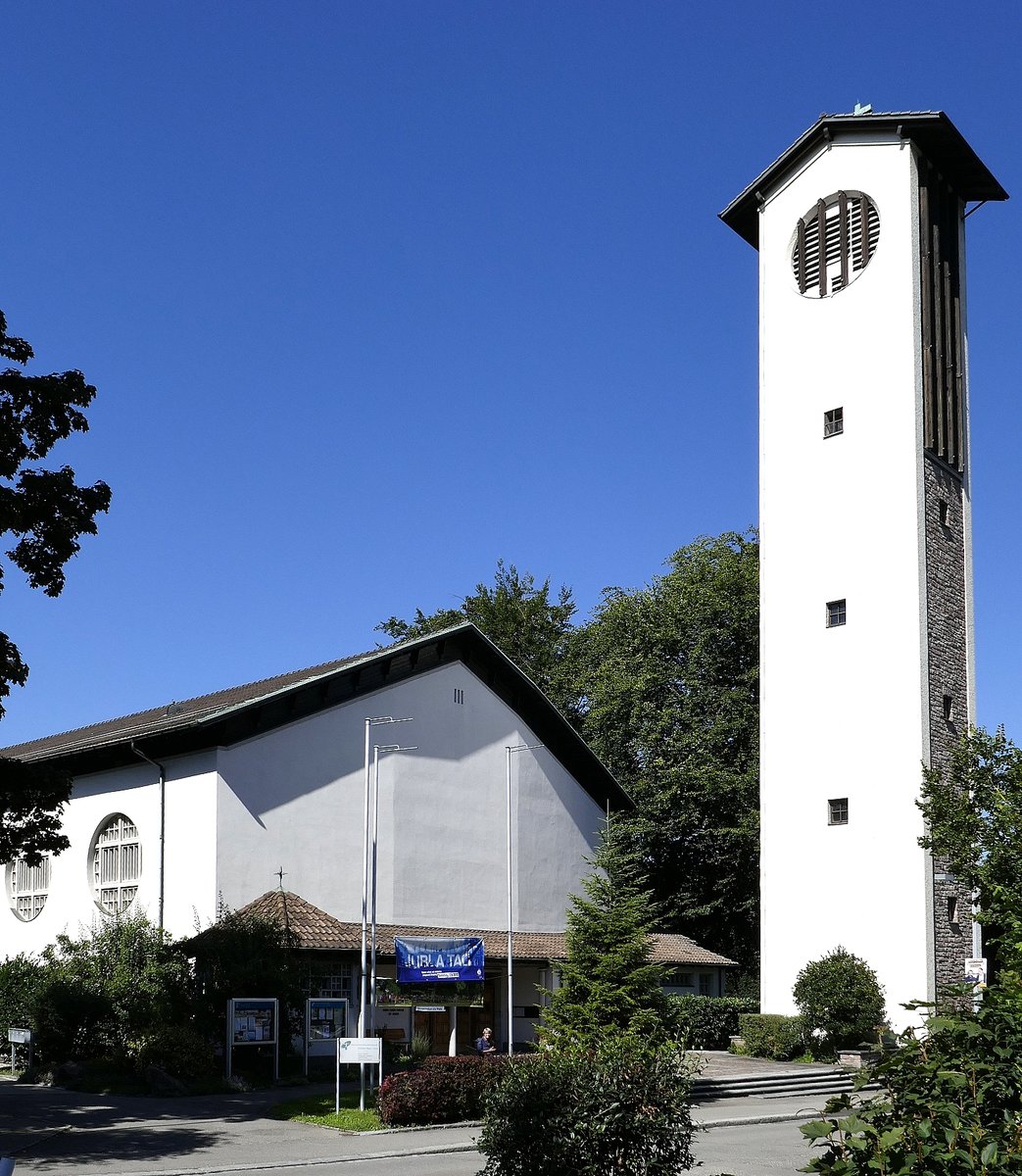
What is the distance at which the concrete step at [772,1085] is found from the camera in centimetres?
3027

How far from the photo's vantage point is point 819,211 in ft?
136

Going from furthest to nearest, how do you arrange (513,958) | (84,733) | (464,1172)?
(84,733)
(513,958)
(464,1172)

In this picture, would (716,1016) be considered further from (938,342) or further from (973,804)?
(938,342)

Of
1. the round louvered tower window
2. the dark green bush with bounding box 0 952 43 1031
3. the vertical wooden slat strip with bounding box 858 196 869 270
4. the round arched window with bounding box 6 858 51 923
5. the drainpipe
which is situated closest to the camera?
the dark green bush with bounding box 0 952 43 1031

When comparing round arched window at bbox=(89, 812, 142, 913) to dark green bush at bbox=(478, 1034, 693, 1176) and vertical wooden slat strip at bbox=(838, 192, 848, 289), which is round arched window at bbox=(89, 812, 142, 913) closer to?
vertical wooden slat strip at bbox=(838, 192, 848, 289)

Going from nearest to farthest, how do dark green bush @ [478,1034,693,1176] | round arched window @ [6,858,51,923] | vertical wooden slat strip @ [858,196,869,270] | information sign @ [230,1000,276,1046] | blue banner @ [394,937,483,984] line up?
dark green bush @ [478,1034,693,1176]
information sign @ [230,1000,276,1046]
blue banner @ [394,937,483,984]
round arched window @ [6,858,51,923]
vertical wooden slat strip @ [858,196,869,270]

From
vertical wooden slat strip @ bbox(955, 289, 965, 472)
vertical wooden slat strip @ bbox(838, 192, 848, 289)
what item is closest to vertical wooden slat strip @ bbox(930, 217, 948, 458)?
vertical wooden slat strip @ bbox(955, 289, 965, 472)

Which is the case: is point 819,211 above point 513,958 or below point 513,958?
above

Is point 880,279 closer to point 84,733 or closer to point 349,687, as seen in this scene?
point 349,687

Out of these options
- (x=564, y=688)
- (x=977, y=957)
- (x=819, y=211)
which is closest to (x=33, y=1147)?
(x=977, y=957)

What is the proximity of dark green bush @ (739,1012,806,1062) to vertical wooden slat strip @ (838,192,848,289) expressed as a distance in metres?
20.6

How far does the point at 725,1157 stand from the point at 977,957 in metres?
18.6

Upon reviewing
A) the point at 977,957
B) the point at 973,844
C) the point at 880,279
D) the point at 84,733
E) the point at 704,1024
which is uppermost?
the point at 880,279

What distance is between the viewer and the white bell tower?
36.2 meters
